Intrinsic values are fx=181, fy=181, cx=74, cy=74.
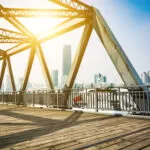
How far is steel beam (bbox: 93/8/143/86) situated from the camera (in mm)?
9930

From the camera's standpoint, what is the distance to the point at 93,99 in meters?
10.6

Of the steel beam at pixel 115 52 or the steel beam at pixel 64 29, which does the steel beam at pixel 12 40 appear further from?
the steel beam at pixel 115 52

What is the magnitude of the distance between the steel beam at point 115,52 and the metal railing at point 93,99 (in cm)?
68

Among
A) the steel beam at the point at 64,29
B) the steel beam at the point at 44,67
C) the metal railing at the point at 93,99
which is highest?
the steel beam at the point at 64,29

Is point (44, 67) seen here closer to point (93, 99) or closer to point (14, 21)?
point (14, 21)

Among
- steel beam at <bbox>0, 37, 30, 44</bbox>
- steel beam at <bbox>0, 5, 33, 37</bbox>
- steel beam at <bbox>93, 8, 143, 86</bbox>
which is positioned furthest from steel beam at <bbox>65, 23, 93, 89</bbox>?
steel beam at <bbox>0, 37, 30, 44</bbox>

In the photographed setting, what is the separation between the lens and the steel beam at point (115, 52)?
9.93m

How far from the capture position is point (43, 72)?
55.5 ft

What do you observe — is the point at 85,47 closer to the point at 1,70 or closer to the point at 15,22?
the point at 15,22

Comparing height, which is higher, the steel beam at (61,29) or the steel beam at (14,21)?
the steel beam at (14,21)

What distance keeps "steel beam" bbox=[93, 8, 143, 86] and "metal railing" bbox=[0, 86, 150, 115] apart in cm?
68

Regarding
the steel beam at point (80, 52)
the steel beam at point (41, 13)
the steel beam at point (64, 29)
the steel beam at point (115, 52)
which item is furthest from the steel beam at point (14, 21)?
the steel beam at point (115, 52)

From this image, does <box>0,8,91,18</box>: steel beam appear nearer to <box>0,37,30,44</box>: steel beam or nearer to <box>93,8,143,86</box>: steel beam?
<box>93,8,143,86</box>: steel beam

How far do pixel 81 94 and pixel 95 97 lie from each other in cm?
137
